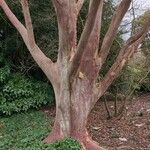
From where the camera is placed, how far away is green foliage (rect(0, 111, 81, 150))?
6.16 meters

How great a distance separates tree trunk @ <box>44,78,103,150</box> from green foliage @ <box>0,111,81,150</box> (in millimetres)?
309

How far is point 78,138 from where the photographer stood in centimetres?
656

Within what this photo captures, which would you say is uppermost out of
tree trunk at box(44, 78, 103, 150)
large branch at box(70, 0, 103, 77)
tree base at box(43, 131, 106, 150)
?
large branch at box(70, 0, 103, 77)

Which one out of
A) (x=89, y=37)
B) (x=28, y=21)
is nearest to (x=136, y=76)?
(x=28, y=21)

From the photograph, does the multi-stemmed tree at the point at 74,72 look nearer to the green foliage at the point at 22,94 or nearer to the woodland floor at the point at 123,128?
the woodland floor at the point at 123,128

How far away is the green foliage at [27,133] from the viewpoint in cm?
616

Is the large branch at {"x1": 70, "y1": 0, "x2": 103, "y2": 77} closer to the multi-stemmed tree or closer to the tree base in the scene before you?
the multi-stemmed tree

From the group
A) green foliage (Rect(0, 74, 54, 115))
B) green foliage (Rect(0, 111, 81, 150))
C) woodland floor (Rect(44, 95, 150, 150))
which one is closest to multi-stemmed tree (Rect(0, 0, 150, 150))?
green foliage (Rect(0, 111, 81, 150))

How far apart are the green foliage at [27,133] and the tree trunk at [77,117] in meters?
0.31

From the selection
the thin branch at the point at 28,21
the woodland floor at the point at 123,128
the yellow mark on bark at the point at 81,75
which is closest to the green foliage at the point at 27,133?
the woodland floor at the point at 123,128

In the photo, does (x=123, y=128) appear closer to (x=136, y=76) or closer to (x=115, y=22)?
(x=136, y=76)

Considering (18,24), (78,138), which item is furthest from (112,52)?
(78,138)

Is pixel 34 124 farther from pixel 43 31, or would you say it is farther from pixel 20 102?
pixel 43 31

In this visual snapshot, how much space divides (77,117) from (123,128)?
175cm
